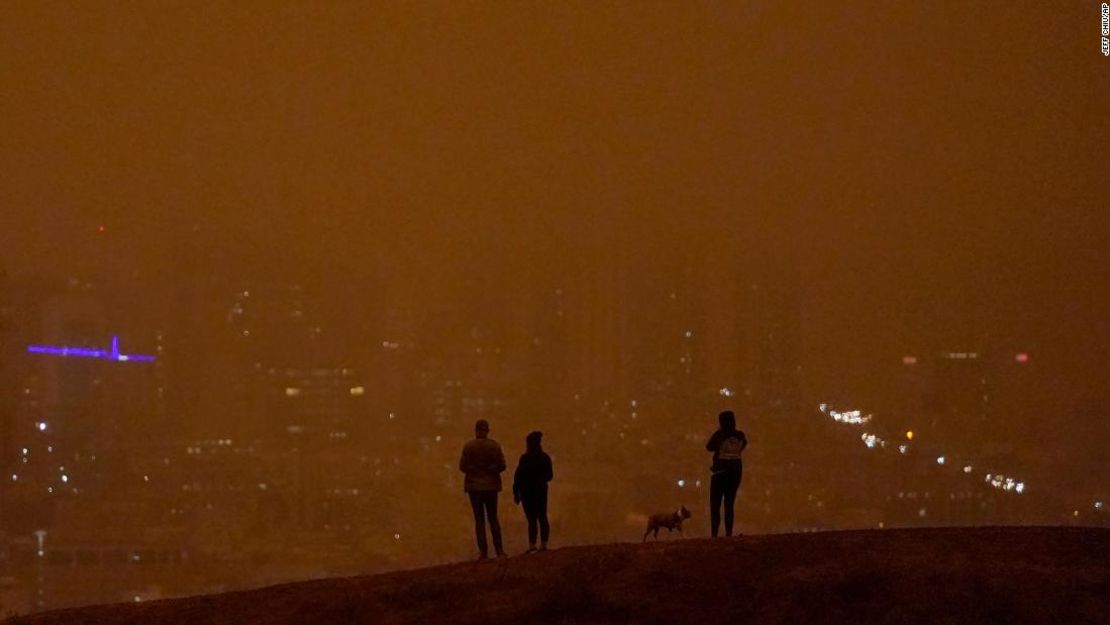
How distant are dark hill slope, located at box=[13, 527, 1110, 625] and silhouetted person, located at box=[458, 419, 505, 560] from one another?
0.67 m

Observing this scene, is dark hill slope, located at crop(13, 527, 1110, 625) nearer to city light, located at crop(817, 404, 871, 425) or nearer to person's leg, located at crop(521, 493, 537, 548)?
person's leg, located at crop(521, 493, 537, 548)

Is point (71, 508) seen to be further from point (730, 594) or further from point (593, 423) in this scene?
point (730, 594)

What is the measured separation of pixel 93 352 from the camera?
9769cm

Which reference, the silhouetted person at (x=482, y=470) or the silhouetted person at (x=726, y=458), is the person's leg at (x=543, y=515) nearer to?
the silhouetted person at (x=482, y=470)

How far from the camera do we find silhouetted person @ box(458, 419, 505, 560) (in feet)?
39.0

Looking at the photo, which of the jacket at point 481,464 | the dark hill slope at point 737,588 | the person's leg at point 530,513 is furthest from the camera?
the person's leg at point 530,513

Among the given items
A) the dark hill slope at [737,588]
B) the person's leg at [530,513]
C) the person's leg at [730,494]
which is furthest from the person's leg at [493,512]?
the person's leg at [730,494]

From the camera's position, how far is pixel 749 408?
276 feet

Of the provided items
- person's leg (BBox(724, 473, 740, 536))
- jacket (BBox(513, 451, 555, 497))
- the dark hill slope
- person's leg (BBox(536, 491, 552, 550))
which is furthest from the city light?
the dark hill slope

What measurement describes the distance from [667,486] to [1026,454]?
2448 centimetres

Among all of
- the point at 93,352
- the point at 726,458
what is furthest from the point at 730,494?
the point at 93,352

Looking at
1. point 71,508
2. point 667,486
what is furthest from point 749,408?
point 71,508

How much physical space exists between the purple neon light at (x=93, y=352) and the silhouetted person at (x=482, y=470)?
81761 mm

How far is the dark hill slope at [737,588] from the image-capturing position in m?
9.23
